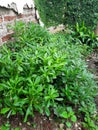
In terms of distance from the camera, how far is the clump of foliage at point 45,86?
7.15 feet

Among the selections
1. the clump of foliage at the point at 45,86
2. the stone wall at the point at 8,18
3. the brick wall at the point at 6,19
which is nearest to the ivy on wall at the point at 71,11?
the stone wall at the point at 8,18

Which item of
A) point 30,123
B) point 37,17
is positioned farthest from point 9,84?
point 37,17

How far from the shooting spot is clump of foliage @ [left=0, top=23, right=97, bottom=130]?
2180 mm

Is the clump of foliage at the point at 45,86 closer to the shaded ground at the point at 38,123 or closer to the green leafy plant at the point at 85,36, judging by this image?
the shaded ground at the point at 38,123

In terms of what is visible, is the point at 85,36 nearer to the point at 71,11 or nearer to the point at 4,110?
the point at 71,11

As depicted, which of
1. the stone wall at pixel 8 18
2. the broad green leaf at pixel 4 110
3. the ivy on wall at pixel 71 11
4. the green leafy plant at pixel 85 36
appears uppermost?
the stone wall at pixel 8 18

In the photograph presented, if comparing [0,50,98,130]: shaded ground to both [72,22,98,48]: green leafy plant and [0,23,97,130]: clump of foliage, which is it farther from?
[72,22,98,48]: green leafy plant

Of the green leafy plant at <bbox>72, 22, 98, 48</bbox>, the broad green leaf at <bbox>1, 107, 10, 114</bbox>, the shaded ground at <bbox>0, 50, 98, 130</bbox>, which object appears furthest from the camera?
the green leafy plant at <bbox>72, 22, 98, 48</bbox>

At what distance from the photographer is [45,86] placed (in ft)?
7.64

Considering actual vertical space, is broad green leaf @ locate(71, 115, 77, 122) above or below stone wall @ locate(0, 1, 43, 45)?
below

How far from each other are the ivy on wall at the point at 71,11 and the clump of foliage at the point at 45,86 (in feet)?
8.61

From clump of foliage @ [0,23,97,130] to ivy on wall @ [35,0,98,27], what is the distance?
262 cm

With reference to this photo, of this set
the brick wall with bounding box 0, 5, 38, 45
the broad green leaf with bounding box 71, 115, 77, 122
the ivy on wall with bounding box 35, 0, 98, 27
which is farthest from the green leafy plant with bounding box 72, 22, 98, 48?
the broad green leaf with bounding box 71, 115, 77, 122

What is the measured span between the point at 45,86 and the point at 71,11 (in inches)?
136
